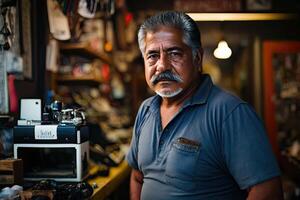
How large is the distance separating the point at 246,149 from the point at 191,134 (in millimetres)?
315

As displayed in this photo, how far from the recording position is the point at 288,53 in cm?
564

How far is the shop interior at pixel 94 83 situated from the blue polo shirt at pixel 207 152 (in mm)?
436

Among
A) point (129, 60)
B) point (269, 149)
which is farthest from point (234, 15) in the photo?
point (129, 60)

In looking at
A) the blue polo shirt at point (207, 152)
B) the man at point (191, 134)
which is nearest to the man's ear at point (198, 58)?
the man at point (191, 134)

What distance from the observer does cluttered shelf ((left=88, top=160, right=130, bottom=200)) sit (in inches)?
97.5

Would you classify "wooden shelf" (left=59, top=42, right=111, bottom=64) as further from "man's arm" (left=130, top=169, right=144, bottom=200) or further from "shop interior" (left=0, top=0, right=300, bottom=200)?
"man's arm" (left=130, top=169, right=144, bottom=200)

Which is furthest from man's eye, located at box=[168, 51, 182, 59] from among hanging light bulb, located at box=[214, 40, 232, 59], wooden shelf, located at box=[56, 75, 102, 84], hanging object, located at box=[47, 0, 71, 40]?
hanging light bulb, located at box=[214, 40, 232, 59]

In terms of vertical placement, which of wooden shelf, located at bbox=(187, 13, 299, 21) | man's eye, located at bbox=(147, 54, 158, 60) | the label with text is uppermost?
wooden shelf, located at bbox=(187, 13, 299, 21)

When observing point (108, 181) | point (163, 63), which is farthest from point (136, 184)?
point (163, 63)

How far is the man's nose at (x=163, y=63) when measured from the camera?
88.4 inches

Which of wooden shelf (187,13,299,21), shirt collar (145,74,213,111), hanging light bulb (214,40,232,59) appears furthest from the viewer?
hanging light bulb (214,40,232,59)

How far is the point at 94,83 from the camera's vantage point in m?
4.69

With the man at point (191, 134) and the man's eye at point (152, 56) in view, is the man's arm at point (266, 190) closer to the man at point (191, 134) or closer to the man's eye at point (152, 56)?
the man at point (191, 134)

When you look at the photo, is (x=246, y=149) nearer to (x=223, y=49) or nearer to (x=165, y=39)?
(x=165, y=39)
